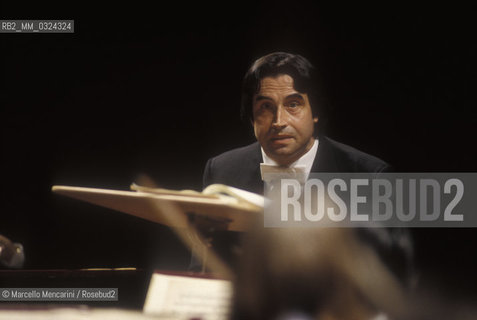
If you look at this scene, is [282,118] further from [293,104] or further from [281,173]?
[281,173]

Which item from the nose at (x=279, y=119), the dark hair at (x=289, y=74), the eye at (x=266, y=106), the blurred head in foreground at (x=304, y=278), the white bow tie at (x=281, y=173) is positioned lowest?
the blurred head in foreground at (x=304, y=278)

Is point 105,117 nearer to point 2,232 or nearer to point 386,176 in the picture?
point 2,232

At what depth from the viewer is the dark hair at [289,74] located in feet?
7.42

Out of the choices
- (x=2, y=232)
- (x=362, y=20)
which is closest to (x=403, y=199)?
A: (x=362, y=20)

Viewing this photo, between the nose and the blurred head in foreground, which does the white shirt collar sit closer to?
the nose

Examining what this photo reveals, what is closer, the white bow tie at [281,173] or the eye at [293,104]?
the white bow tie at [281,173]

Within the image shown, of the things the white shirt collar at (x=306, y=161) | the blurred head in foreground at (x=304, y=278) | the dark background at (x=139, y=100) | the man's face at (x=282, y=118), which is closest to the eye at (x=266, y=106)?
the man's face at (x=282, y=118)

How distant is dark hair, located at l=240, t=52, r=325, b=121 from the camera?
7.42ft

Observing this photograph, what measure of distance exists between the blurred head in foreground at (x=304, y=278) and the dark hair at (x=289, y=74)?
3.76 ft

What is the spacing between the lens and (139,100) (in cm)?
300

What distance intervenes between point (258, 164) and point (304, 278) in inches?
52.2

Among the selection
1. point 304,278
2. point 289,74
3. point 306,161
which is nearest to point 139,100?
point 289,74

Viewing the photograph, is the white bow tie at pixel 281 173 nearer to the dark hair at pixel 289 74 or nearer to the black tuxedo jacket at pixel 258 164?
the black tuxedo jacket at pixel 258 164

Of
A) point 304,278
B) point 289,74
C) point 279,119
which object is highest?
point 289,74
